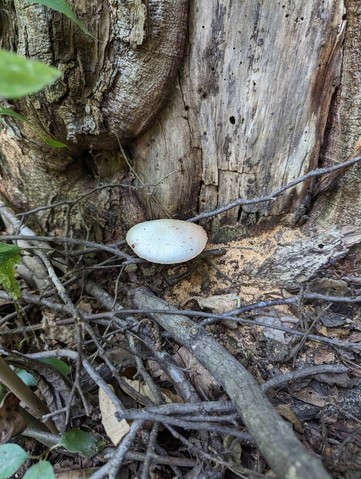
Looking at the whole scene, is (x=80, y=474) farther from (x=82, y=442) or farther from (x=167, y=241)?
(x=167, y=241)

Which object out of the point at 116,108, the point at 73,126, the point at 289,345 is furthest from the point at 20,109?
the point at 289,345

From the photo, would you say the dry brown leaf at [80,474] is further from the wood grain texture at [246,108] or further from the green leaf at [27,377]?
the wood grain texture at [246,108]

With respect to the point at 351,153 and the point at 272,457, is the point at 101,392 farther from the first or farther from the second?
the point at 351,153

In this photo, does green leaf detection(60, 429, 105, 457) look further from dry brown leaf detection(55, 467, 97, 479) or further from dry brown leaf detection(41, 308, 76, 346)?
dry brown leaf detection(41, 308, 76, 346)

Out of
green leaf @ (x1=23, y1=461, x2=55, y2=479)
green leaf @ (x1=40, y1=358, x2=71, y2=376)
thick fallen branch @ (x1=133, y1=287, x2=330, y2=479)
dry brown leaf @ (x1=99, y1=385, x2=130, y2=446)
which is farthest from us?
green leaf @ (x1=40, y1=358, x2=71, y2=376)

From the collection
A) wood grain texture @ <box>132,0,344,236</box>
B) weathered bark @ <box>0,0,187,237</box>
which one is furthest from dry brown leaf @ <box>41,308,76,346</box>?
wood grain texture @ <box>132,0,344,236</box>

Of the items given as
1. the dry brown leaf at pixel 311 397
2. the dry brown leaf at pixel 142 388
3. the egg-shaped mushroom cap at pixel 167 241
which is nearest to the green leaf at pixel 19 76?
the egg-shaped mushroom cap at pixel 167 241
